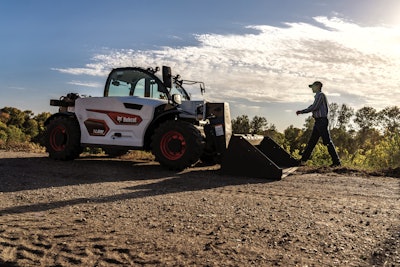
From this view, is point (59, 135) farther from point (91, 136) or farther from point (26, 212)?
point (26, 212)

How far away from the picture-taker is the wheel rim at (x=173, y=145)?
8.23 metres

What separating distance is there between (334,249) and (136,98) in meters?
6.26

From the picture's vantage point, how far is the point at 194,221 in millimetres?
4250

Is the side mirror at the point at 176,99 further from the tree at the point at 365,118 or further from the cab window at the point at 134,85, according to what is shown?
the tree at the point at 365,118

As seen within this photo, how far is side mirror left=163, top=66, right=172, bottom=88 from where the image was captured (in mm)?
8648

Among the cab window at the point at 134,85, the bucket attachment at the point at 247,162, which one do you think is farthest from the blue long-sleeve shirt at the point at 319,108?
the cab window at the point at 134,85

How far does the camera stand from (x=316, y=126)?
9.84m

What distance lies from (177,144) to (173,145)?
0.09 m

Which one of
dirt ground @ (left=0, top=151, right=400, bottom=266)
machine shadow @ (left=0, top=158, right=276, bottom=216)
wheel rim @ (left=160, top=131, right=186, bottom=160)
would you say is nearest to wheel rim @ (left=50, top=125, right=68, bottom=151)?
machine shadow @ (left=0, top=158, right=276, bottom=216)

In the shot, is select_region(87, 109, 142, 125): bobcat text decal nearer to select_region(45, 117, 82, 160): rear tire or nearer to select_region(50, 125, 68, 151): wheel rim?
select_region(45, 117, 82, 160): rear tire

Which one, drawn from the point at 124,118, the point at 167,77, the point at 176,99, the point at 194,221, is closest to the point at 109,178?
the point at 124,118

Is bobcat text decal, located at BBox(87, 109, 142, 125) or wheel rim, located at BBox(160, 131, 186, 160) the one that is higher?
bobcat text decal, located at BBox(87, 109, 142, 125)

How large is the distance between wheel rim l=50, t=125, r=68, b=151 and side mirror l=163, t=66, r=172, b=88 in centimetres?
283

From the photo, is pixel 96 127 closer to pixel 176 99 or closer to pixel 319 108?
pixel 176 99
